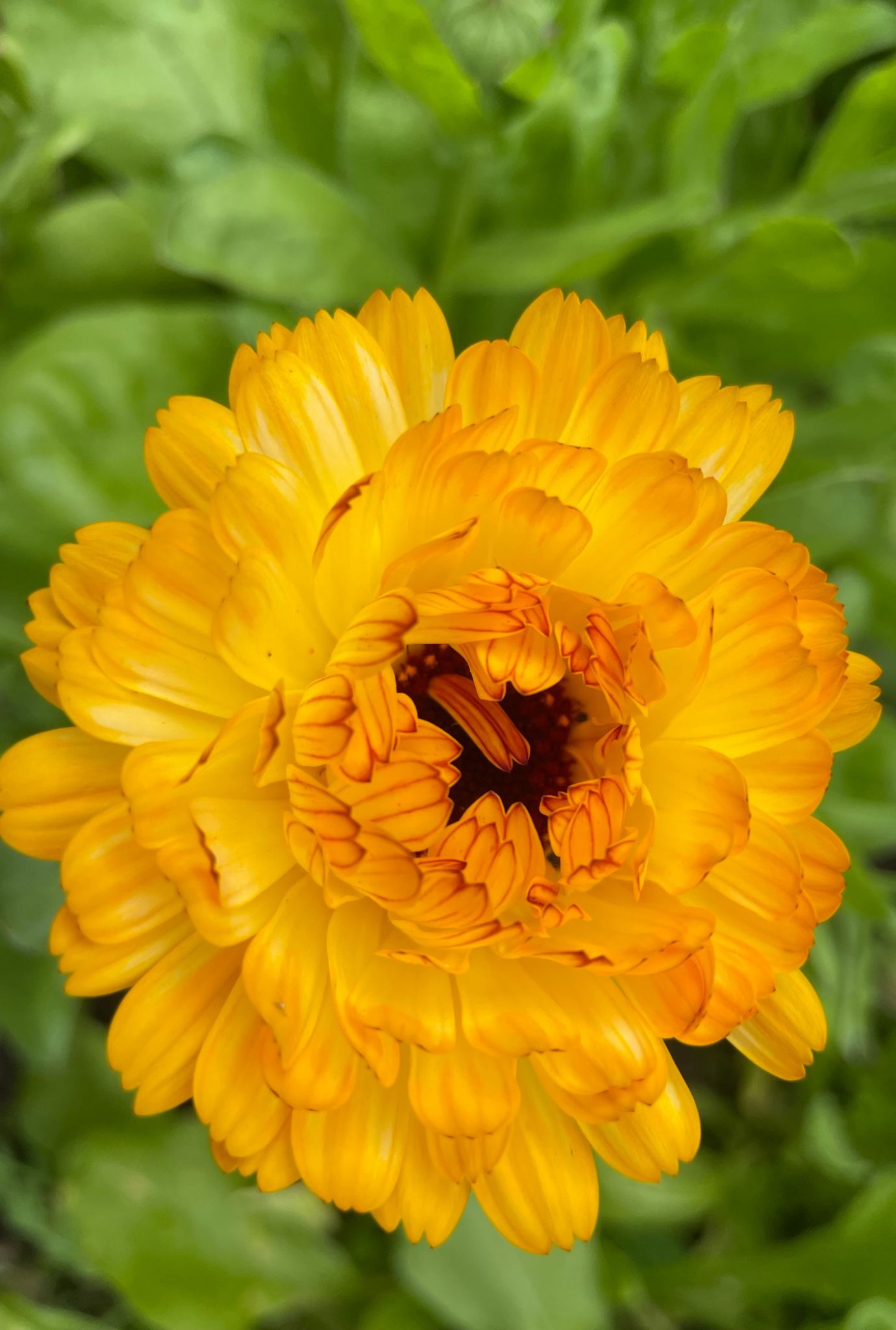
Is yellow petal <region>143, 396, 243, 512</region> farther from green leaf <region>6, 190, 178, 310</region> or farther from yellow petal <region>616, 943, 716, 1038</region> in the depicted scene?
green leaf <region>6, 190, 178, 310</region>

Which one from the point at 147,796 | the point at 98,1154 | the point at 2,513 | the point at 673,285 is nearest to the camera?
the point at 147,796

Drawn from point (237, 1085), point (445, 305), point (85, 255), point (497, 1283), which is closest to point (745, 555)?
Answer: point (237, 1085)

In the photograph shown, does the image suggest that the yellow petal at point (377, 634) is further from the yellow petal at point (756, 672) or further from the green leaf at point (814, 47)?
the green leaf at point (814, 47)

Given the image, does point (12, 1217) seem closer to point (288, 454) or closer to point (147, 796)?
point (147, 796)

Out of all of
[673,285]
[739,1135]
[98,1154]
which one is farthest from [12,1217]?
[673,285]

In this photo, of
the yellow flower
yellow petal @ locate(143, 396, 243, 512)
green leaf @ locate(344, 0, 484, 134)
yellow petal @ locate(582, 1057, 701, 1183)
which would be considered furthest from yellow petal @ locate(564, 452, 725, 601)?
green leaf @ locate(344, 0, 484, 134)

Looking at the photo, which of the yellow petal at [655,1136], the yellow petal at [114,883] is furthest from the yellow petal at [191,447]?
the yellow petal at [655,1136]

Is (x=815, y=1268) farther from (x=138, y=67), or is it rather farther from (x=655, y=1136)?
(x=138, y=67)
